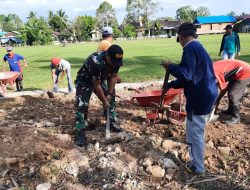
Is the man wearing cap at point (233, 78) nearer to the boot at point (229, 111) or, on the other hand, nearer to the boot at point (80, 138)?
the boot at point (229, 111)

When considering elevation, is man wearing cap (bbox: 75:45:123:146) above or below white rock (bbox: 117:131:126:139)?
above

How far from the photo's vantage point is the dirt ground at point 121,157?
419cm

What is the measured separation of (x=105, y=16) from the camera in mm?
97688

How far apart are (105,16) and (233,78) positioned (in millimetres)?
94961

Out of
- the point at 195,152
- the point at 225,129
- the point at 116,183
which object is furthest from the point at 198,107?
the point at 225,129

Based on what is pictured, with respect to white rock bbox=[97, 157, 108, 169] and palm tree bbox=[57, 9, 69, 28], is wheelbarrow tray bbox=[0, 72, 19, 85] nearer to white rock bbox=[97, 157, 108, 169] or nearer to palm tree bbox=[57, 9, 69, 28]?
white rock bbox=[97, 157, 108, 169]

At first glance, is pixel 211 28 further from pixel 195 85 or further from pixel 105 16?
pixel 195 85

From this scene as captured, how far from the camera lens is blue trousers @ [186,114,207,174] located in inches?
160

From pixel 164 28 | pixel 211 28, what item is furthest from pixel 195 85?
pixel 164 28

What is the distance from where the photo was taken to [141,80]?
1172 centimetres

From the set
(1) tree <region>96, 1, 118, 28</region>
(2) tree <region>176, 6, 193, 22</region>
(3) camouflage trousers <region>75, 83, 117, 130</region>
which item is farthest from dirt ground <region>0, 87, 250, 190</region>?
(2) tree <region>176, 6, 193, 22</region>

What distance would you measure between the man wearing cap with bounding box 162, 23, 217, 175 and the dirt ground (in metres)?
0.41

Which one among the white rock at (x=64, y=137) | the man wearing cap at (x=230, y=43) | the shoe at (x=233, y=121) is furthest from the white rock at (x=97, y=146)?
the man wearing cap at (x=230, y=43)

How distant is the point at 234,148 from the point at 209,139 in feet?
1.43
